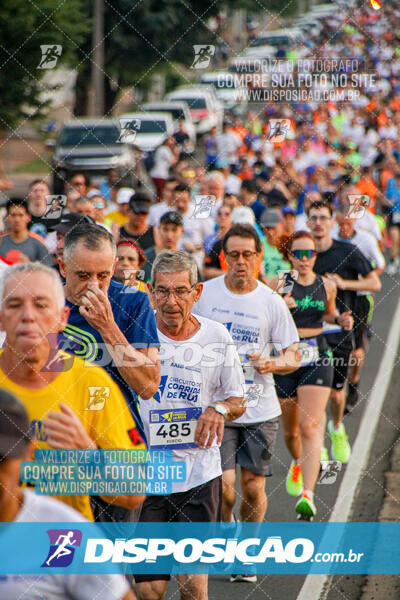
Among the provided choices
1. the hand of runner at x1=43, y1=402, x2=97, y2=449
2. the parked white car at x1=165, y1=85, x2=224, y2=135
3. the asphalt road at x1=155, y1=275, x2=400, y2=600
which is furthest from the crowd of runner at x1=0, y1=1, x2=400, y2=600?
the parked white car at x1=165, y1=85, x2=224, y2=135

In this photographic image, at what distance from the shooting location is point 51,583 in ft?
11.2

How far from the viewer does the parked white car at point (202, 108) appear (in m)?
37.2

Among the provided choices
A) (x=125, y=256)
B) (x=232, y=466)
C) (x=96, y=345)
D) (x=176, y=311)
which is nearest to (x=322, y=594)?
(x=232, y=466)

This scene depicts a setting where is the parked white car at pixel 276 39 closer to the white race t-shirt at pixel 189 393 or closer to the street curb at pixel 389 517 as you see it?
the street curb at pixel 389 517

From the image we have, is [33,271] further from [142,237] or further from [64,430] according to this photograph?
[142,237]

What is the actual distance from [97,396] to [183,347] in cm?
169

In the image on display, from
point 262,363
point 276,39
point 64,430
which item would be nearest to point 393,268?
point 262,363

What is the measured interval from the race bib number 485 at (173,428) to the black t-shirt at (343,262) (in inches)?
164

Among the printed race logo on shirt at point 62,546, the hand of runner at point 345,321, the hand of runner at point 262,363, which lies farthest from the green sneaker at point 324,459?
the printed race logo on shirt at point 62,546

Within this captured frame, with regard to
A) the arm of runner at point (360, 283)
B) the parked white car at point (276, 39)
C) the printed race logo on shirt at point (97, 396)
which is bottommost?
the printed race logo on shirt at point (97, 396)

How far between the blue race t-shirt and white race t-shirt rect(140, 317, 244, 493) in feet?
2.15

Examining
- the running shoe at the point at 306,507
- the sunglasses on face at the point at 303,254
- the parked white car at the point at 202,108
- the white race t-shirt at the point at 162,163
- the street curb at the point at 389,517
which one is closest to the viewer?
the street curb at the point at 389,517

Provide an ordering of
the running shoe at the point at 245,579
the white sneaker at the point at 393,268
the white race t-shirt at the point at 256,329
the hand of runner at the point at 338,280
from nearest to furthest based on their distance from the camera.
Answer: the running shoe at the point at 245,579 → the white race t-shirt at the point at 256,329 → the hand of runner at the point at 338,280 → the white sneaker at the point at 393,268

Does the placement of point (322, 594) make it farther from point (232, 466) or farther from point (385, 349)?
point (385, 349)
